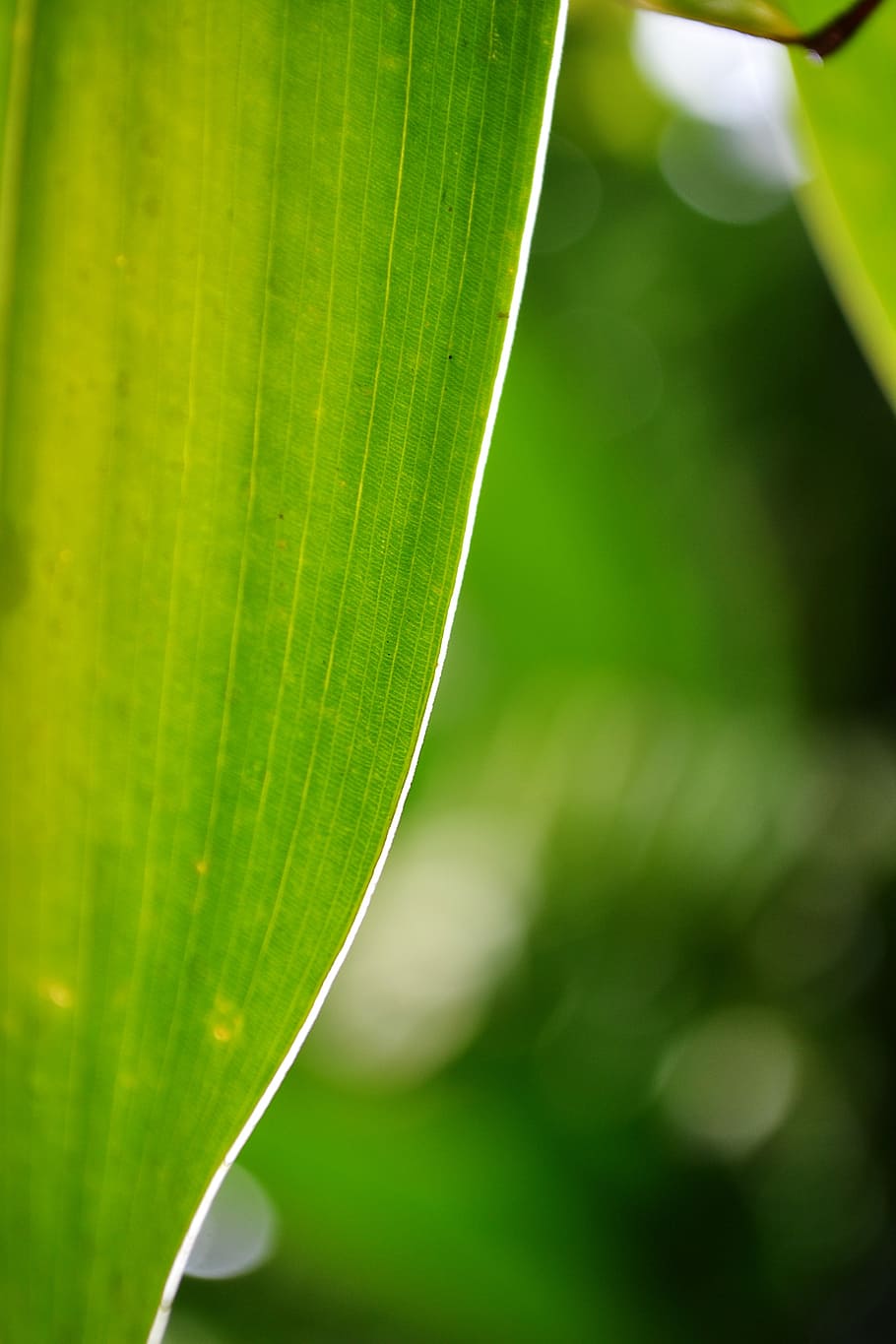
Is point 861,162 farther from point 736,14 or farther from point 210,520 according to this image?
point 210,520

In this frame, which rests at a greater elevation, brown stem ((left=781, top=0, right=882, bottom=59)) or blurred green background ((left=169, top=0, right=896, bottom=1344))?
brown stem ((left=781, top=0, right=882, bottom=59))

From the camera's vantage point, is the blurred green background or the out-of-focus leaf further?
the blurred green background

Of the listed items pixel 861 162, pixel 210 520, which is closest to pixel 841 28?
pixel 861 162

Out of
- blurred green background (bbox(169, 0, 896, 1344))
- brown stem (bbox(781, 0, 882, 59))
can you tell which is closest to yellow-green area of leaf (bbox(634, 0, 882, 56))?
brown stem (bbox(781, 0, 882, 59))

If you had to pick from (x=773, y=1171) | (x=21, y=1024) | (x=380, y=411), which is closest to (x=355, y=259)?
(x=380, y=411)

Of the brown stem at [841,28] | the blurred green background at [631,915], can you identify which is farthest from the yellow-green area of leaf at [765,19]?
the blurred green background at [631,915]

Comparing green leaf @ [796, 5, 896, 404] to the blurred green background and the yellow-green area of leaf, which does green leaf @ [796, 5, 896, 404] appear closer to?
the yellow-green area of leaf

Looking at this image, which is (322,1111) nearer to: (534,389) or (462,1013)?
(462,1013)

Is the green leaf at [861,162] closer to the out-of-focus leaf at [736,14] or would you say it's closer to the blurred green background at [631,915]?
the out-of-focus leaf at [736,14]
